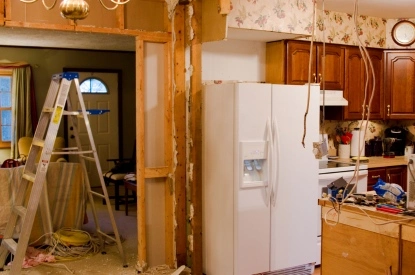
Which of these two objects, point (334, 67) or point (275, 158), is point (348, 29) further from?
point (275, 158)

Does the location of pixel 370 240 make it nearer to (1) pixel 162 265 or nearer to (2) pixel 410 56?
(1) pixel 162 265

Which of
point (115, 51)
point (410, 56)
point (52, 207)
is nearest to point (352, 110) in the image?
point (410, 56)

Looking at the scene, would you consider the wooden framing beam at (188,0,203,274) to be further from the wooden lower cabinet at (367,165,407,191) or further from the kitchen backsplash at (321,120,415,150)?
the kitchen backsplash at (321,120,415,150)

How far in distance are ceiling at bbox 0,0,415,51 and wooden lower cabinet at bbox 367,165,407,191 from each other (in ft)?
5.59

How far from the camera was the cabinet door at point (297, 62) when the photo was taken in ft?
14.6

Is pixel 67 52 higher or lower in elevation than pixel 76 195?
higher

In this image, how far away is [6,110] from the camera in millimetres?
7477

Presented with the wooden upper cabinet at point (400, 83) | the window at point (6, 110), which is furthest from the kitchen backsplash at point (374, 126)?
the window at point (6, 110)

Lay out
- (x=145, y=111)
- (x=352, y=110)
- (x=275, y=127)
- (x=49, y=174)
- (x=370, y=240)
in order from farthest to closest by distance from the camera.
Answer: (x=352, y=110)
(x=49, y=174)
(x=145, y=111)
(x=275, y=127)
(x=370, y=240)

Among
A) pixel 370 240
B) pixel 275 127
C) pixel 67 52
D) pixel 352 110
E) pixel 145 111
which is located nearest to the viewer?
pixel 370 240

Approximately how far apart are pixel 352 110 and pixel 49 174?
3312 mm

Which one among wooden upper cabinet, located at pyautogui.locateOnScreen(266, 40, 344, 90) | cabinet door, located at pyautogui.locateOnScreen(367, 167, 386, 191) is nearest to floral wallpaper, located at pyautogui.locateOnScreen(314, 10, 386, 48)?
wooden upper cabinet, located at pyautogui.locateOnScreen(266, 40, 344, 90)

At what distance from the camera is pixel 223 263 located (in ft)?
12.1

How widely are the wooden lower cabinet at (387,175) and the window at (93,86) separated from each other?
4937mm
